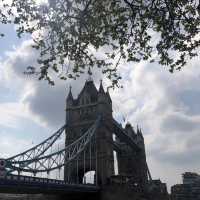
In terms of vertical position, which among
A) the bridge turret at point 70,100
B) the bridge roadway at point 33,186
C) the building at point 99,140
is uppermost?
the bridge turret at point 70,100

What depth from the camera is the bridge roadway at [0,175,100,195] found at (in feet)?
131

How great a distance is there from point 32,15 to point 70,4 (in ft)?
4.50

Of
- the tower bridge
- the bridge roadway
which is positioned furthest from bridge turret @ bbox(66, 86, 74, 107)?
the bridge roadway

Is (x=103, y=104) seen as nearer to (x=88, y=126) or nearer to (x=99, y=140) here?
(x=88, y=126)

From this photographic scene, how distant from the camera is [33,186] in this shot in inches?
1720

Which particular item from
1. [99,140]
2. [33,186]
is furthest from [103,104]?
[33,186]

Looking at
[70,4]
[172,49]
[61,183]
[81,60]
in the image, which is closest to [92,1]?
[70,4]

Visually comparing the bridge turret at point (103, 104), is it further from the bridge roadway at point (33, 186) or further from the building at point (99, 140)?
the bridge roadway at point (33, 186)

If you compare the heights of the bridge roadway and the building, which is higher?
the building

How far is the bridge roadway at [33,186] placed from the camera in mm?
39787

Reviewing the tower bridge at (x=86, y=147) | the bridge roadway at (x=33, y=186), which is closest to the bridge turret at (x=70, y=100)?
the tower bridge at (x=86, y=147)

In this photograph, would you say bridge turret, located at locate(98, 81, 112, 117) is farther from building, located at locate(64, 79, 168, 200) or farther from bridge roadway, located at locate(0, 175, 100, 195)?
bridge roadway, located at locate(0, 175, 100, 195)

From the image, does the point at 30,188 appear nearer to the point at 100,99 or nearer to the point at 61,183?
the point at 61,183

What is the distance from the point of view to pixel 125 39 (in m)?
12.2
